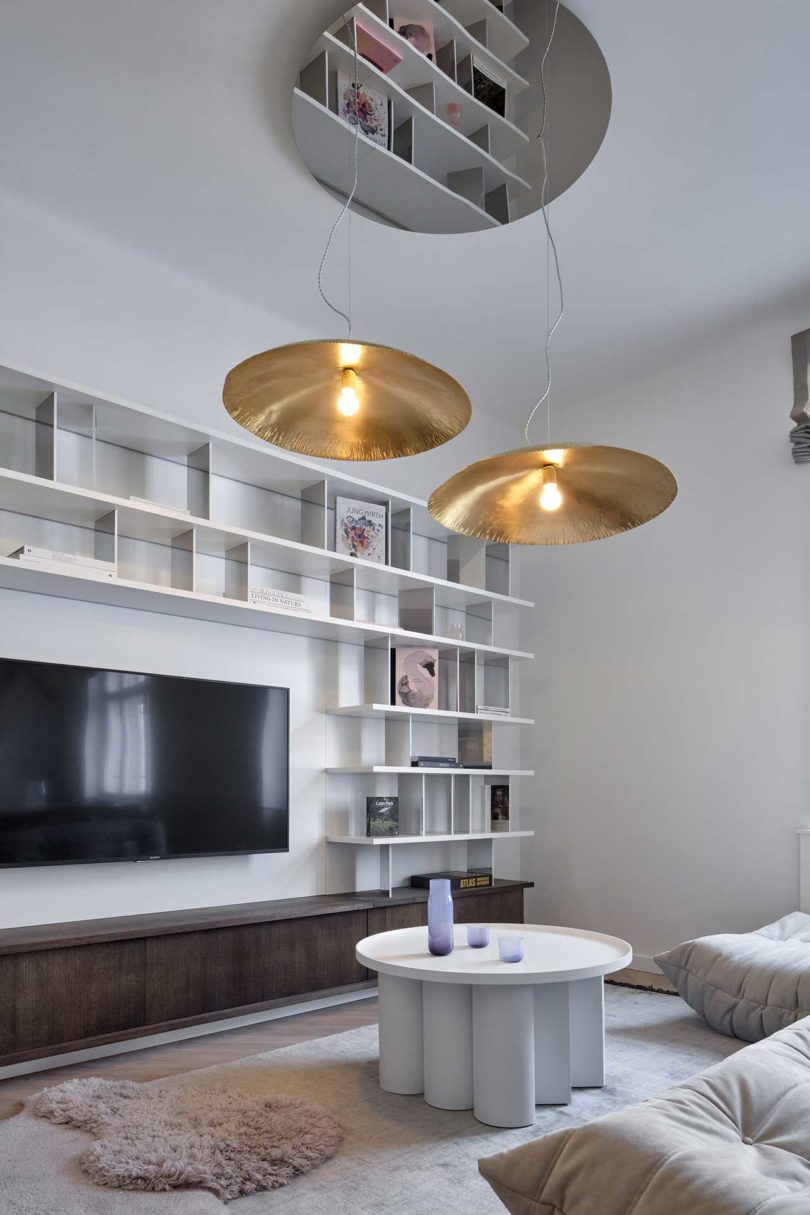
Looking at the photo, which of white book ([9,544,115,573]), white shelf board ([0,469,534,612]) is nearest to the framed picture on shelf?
white shelf board ([0,469,534,612])

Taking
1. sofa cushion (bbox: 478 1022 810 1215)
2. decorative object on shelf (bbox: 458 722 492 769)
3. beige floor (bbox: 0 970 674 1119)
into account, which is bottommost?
beige floor (bbox: 0 970 674 1119)

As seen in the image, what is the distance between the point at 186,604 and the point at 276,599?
411mm

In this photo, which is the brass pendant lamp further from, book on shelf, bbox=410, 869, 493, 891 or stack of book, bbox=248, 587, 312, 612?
book on shelf, bbox=410, 869, 493, 891

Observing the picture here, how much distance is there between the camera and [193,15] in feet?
8.82

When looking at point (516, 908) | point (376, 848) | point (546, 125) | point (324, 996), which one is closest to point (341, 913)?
point (324, 996)

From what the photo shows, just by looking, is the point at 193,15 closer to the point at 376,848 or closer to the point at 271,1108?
the point at 271,1108

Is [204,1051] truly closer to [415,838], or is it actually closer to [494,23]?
[415,838]

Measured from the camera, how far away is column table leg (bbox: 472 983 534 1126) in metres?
2.52

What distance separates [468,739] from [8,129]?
133 inches

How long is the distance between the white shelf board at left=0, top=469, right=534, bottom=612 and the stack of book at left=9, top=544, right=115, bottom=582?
0.17 metres

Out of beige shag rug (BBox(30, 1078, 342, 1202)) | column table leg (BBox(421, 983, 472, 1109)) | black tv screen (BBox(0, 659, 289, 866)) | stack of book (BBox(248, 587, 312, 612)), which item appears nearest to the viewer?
beige shag rug (BBox(30, 1078, 342, 1202))

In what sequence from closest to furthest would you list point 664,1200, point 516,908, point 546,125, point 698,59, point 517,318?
point 664,1200 → point 698,59 → point 546,125 → point 517,318 → point 516,908

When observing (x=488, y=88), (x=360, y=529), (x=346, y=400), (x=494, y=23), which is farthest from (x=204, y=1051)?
(x=494, y=23)

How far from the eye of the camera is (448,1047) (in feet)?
8.77
